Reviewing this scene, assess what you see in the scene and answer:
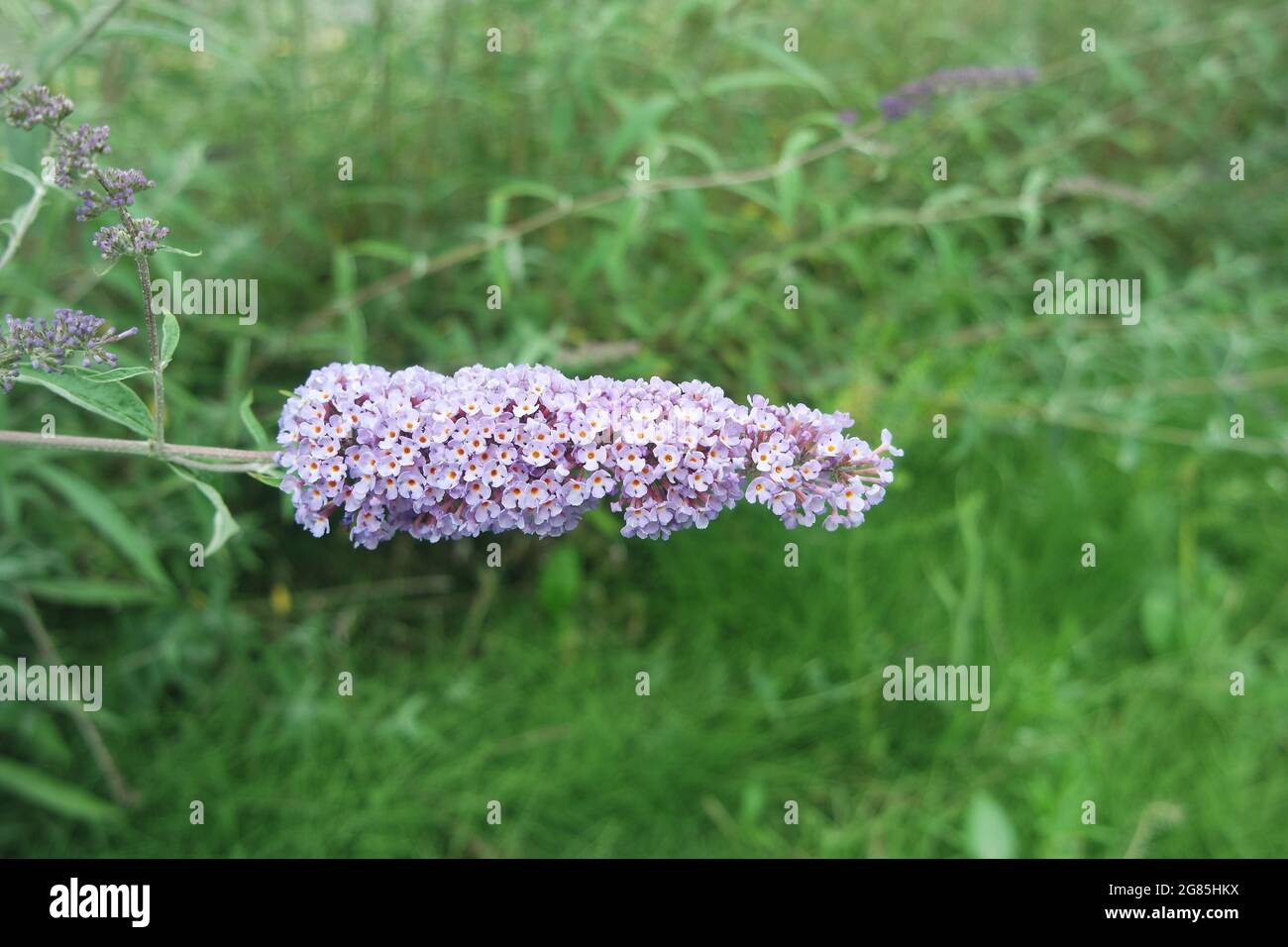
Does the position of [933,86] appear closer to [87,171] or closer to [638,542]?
[638,542]

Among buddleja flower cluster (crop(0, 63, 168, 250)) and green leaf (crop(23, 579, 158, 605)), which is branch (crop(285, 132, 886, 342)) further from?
buddleja flower cluster (crop(0, 63, 168, 250))

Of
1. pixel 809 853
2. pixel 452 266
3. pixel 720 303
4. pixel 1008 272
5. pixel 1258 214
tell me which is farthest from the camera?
pixel 1258 214

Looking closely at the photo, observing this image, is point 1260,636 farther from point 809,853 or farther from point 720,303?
point 720,303

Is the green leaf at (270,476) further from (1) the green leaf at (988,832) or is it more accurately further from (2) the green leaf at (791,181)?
(1) the green leaf at (988,832)

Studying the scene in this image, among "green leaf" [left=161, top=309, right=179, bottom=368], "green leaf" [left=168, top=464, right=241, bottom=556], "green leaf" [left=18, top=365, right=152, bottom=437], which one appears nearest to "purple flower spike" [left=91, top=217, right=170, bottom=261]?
"green leaf" [left=161, top=309, right=179, bottom=368]

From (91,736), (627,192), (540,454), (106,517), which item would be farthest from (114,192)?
(91,736)

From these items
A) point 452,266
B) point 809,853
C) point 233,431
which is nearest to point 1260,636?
point 809,853
